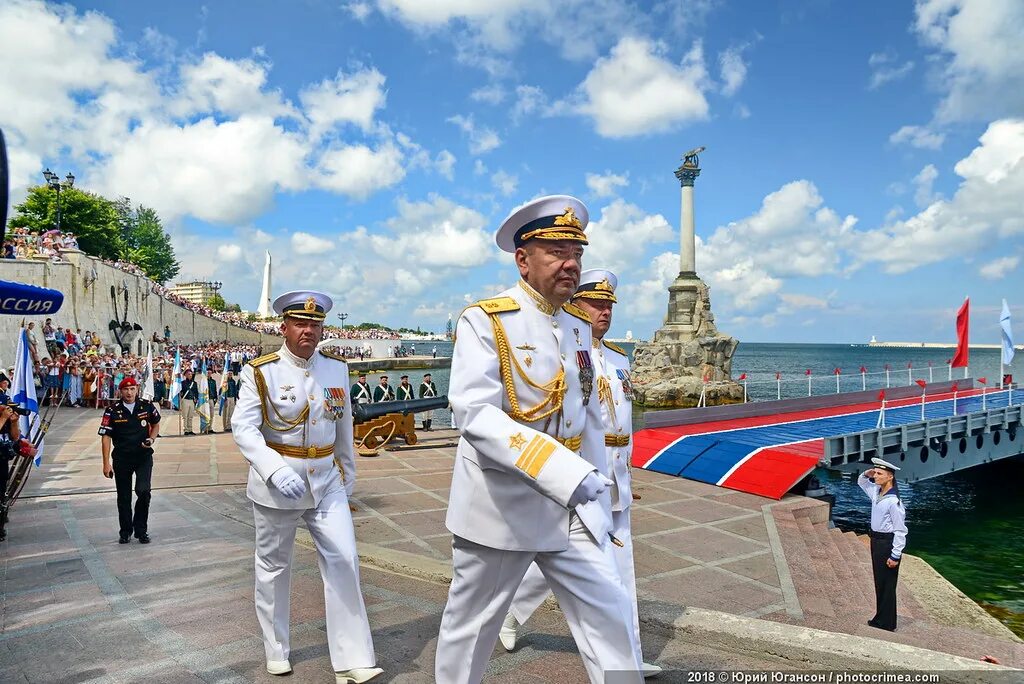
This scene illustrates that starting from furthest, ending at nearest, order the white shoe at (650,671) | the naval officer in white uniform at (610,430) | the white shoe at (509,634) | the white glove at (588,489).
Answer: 1. the white shoe at (509,634)
2. the naval officer in white uniform at (610,430)
3. the white shoe at (650,671)
4. the white glove at (588,489)

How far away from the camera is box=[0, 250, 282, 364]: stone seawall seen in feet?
92.3

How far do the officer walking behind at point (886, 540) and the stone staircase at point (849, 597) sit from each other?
20cm

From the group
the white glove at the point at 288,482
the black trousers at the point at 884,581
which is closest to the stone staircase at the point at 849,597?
the black trousers at the point at 884,581

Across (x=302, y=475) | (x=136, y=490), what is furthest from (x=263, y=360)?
(x=136, y=490)

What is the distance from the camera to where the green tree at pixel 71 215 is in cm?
5372

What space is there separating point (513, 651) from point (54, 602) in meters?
3.70

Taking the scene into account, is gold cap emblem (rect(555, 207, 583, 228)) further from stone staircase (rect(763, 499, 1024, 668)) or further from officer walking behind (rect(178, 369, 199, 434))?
officer walking behind (rect(178, 369, 199, 434))

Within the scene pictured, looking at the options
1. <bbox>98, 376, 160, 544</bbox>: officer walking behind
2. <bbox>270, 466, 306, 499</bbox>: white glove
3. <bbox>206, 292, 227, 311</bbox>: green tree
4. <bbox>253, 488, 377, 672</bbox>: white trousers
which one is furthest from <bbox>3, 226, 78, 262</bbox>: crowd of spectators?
<bbox>206, 292, 227, 311</bbox>: green tree

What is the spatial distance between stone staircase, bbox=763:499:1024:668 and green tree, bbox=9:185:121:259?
60.9 meters

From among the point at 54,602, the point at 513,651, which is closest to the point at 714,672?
the point at 513,651

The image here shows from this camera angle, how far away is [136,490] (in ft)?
23.4

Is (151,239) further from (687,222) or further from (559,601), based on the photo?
(559,601)

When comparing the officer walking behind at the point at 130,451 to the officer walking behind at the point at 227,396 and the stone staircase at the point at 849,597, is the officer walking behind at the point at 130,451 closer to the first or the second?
the stone staircase at the point at 849,597

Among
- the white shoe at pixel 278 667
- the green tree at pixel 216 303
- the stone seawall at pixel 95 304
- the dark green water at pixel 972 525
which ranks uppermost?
the green tree at pixel 216 303
